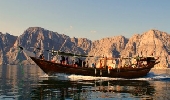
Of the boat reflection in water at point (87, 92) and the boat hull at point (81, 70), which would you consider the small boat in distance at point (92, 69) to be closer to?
the boat hull at point (81, 70)

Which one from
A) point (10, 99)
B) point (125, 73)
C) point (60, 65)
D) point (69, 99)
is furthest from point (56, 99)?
point (125, 73)

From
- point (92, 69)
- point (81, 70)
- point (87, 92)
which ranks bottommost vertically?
point (87, 92)

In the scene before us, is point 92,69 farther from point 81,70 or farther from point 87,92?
point 87,92

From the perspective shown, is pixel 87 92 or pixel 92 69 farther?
pixel 92 69

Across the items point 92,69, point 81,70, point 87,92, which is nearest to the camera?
point 87,92

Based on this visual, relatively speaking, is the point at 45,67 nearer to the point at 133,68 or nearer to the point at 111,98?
the point at 133,68

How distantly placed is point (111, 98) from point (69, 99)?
4.14 metres

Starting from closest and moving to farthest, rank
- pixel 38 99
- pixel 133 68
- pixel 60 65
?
pixel 38 99 < pixel 60 65 < pixel 133 68

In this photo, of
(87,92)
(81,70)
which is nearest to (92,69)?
(81,70)

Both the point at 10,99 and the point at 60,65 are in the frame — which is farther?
the point at 60,65

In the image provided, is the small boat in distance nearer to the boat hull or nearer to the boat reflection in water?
the boat hull

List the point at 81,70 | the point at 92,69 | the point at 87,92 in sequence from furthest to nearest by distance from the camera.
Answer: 1. the point at 92,69
2. the point at 81,70
3. the point at 87,92

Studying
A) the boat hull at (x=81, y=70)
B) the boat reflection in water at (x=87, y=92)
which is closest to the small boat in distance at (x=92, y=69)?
the boat hull at (x=81, y=70)

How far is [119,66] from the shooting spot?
5541 centimetres
